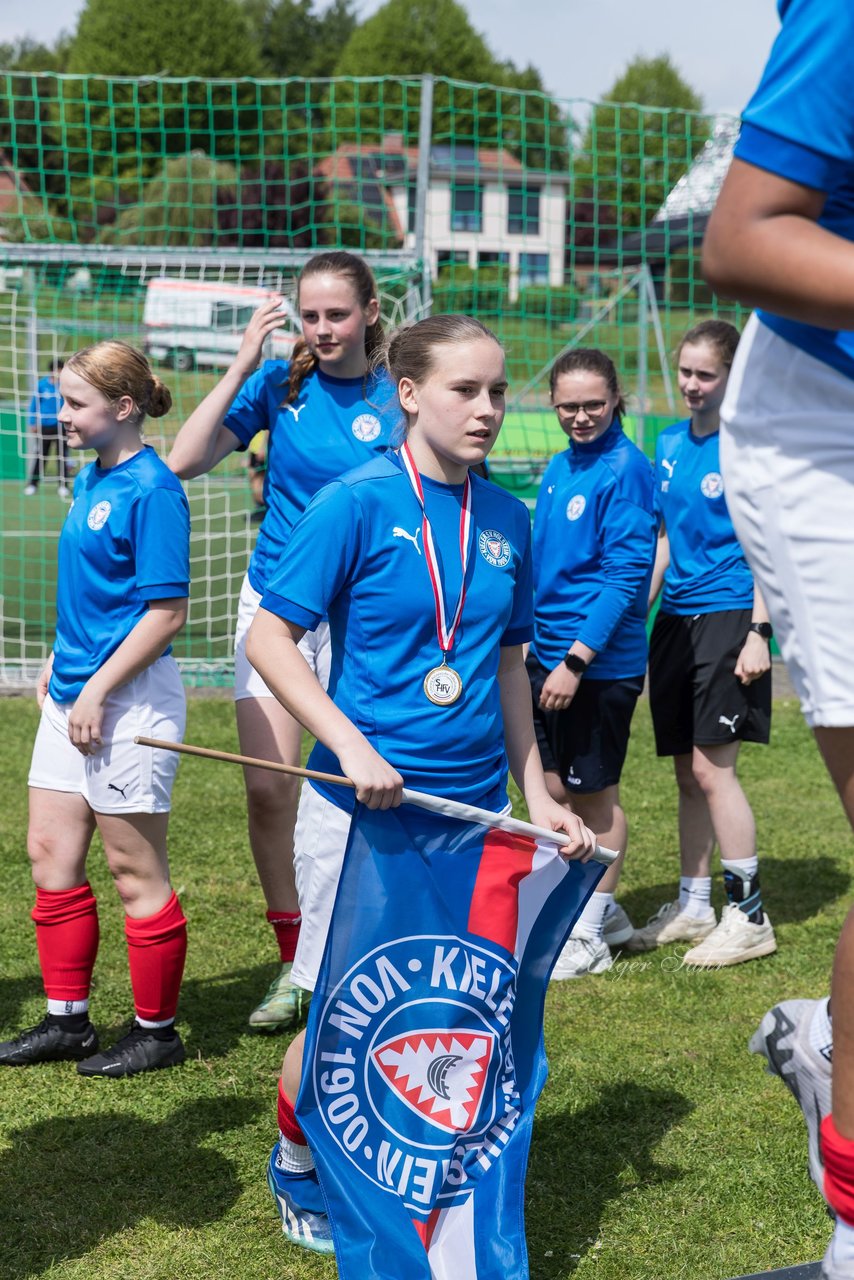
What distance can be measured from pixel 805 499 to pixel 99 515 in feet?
7.80

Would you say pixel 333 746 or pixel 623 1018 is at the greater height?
pixel 333 746

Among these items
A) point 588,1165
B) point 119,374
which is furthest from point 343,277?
point 588,1165

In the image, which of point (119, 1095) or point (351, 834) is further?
point (119, 1095)

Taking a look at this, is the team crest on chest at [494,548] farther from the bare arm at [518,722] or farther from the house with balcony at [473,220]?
the house with balcony at [473,220]

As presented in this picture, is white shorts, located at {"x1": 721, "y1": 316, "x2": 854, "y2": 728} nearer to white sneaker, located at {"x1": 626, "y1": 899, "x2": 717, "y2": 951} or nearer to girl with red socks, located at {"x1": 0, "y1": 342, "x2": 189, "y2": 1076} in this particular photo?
girl with red socks, located at {"x1": 0, "y1": 342, "x2": 189, "y2": 1076}

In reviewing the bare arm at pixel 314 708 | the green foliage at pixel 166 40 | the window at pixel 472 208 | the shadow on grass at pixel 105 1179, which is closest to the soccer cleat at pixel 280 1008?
the shadow on grass at pixel 105 1179

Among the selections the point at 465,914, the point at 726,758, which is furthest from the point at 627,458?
the point at 465,914

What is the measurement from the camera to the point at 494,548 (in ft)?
9.67

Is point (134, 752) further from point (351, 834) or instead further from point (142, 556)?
point (351, 834)

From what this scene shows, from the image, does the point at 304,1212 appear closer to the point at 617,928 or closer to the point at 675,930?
the point at 617,928

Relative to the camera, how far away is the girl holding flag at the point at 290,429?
409cm

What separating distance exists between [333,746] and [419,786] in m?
0.31

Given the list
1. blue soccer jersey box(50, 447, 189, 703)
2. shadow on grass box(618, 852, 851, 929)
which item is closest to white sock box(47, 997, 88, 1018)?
blue soccer jersey box(50, 447, 189, 703)

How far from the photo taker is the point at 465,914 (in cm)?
274
